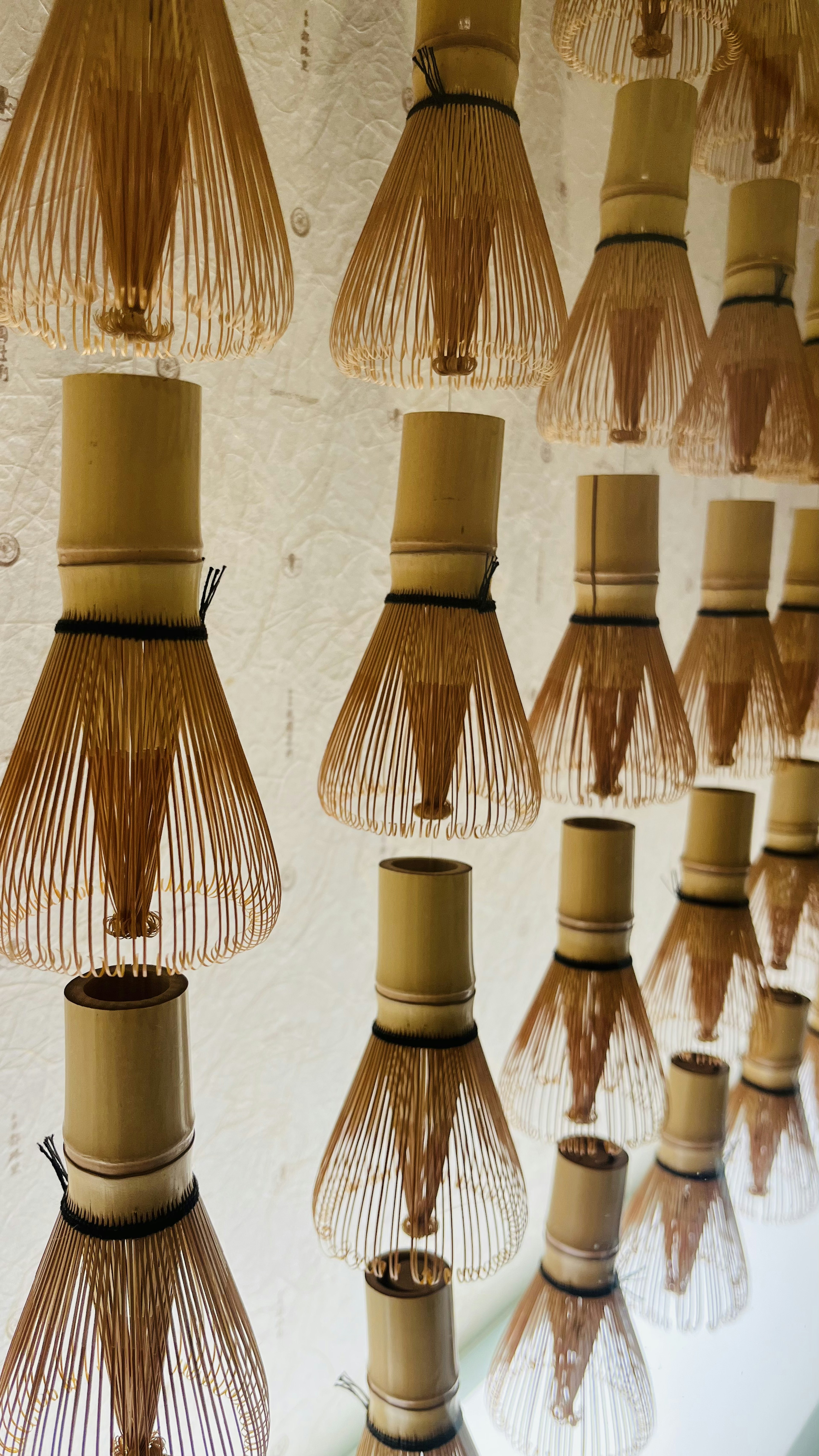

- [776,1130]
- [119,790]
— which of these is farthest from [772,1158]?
[119,790]

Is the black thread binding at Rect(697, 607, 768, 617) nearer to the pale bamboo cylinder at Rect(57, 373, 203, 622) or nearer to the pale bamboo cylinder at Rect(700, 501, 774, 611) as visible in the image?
the pale bamboo cylinder at Rect(700, 501, 774, 611)

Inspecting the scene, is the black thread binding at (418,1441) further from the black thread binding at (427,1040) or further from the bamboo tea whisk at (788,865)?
the bamboo tea whisk at (788,865)

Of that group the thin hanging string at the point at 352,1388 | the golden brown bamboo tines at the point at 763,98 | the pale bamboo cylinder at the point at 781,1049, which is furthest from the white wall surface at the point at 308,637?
the pale bamboo cylinder at the point at 781,1049

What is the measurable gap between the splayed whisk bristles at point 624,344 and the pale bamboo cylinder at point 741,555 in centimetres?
16

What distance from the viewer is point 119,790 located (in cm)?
50

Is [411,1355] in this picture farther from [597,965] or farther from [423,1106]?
[597,965]

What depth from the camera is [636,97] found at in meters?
0.85

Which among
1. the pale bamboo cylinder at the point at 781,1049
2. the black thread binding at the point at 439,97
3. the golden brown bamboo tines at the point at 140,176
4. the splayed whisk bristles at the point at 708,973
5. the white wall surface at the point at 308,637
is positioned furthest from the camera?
the pale bamboo cylinder at the point at 781,1049

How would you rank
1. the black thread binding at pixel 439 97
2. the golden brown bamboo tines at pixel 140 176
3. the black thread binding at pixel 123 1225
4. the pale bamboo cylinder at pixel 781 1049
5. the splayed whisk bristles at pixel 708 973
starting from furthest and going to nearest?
1. the pale bamboo cylinder at pixel 781 1049
2. the splayed whisk bristles at pixel 708 973
3. the black thread binding at pixel 439 97
4. the black thread binding at pixel 123 1225
5. the golden brown bamboo tines at pixel 140 176

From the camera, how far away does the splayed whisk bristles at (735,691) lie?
40.1 inches

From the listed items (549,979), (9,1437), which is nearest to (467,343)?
(549,979)

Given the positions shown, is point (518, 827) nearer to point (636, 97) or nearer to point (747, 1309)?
point (636, 97)

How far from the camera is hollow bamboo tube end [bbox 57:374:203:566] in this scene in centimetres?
50

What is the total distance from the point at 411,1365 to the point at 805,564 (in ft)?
2.81
